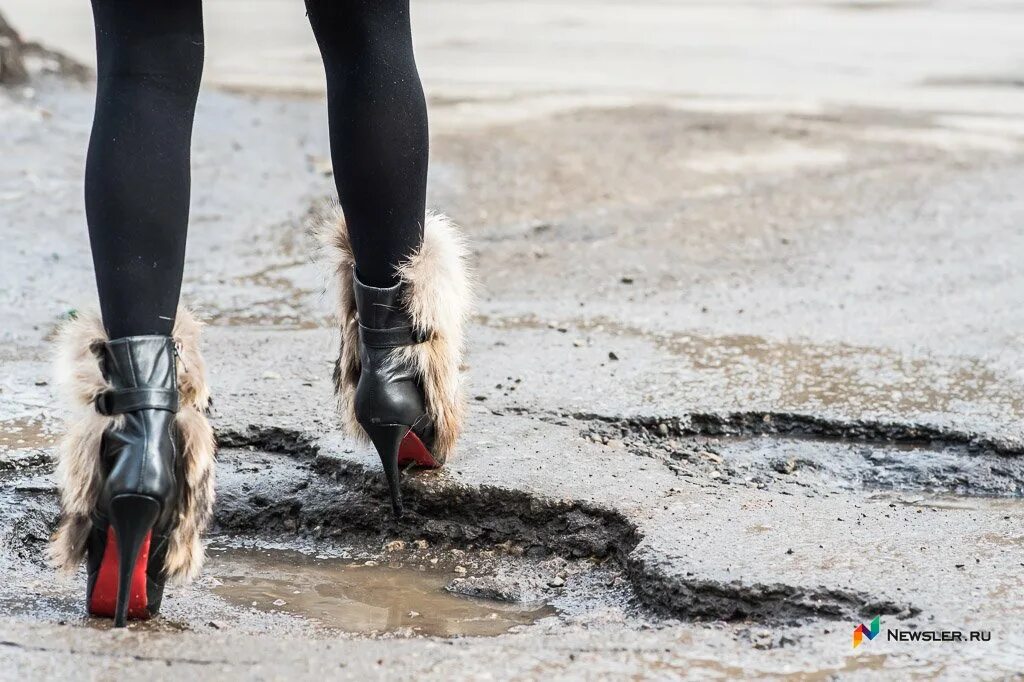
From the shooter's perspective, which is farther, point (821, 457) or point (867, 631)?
point (821, 457)

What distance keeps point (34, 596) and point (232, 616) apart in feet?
0.97

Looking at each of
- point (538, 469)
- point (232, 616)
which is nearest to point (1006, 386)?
point (538, 469)

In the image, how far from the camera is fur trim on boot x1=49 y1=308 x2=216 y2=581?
6.01 feet

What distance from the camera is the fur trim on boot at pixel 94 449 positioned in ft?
6.01

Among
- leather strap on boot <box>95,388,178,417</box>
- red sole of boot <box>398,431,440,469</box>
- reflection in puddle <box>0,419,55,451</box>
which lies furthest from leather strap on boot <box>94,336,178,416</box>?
reflection in puddle <box>0,419,55,451</box>

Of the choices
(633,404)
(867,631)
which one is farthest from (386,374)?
(867,631)

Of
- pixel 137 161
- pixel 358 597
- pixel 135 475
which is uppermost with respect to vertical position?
pixel 137 161

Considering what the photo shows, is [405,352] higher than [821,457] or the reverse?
higher

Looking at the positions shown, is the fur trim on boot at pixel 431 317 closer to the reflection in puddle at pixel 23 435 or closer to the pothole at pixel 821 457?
the pothole at pixel 821 457

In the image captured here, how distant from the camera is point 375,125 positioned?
2076mm

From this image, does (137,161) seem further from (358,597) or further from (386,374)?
(358,597)

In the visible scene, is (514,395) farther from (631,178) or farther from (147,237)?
(631,178)

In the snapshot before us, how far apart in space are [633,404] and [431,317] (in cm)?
66

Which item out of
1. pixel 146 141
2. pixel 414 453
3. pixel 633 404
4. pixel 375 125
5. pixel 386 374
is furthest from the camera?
pixel 633 404
